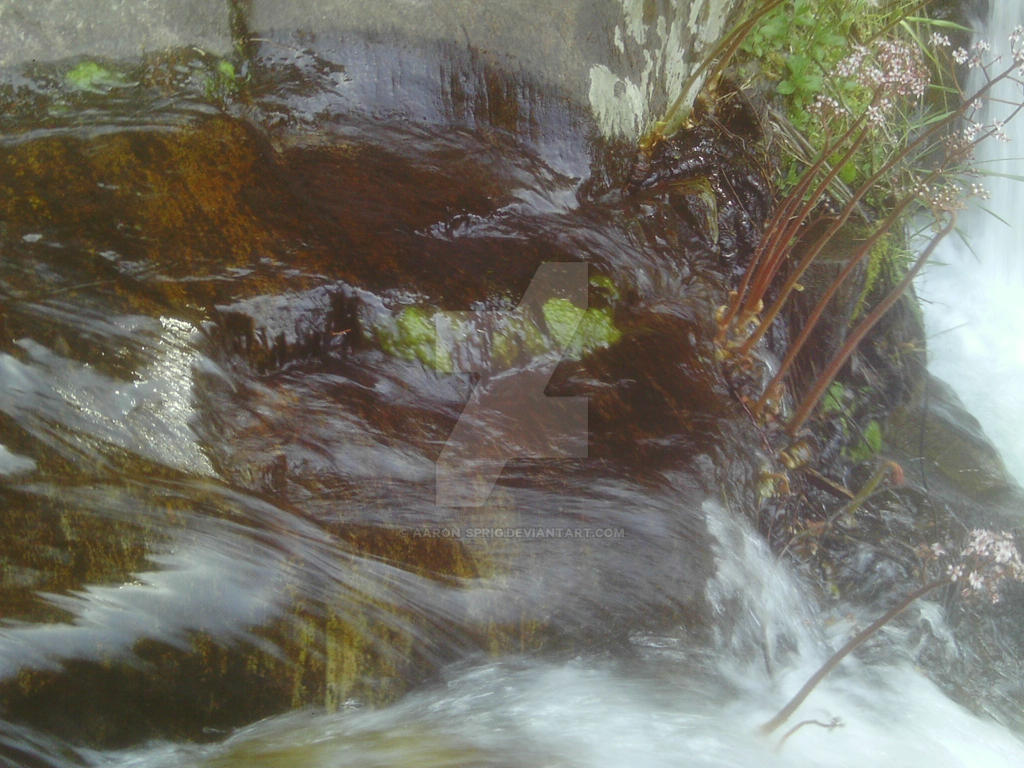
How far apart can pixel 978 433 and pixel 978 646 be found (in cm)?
117

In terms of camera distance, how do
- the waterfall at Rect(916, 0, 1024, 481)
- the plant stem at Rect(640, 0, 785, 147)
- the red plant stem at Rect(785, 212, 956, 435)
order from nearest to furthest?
the red plant stem at Rect(785, 212, 956, 435) < the plant stem at Rect(640, 0, 785, 147) < the waterfall at Rect(916, 0, 1024, 481)

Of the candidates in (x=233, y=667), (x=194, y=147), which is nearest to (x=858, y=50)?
(x=194, y=147)

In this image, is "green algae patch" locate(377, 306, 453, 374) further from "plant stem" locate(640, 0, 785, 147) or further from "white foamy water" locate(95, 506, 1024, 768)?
"plant stem" locate(640, 0, 785, 147)

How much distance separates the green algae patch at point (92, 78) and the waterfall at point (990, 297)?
355 centimetres

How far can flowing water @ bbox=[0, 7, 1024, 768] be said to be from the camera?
1.86 metres

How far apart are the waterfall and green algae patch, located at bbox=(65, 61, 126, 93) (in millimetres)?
3549

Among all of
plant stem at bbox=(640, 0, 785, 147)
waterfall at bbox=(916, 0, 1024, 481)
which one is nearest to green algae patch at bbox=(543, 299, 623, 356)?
plant stem at bbox=(640, 0, 785, 147)

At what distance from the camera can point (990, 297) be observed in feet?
15.3

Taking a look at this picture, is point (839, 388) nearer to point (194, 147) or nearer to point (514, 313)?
point (514, 313)

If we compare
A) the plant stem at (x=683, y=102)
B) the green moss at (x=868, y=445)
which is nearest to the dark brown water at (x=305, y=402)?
the plant stem at (x=683, y=102)

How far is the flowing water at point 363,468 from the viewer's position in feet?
6.12

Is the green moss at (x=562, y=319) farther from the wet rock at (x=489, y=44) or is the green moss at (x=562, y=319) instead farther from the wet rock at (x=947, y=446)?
the wet rock at (x=947, y=446)

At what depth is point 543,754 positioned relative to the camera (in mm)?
1985

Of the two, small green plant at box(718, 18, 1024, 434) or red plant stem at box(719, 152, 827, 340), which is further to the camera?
red plant stem at box(719, 152, 827, 340)
